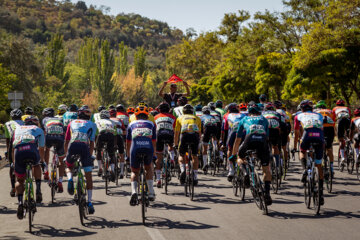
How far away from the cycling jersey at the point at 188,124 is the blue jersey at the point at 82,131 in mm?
2531

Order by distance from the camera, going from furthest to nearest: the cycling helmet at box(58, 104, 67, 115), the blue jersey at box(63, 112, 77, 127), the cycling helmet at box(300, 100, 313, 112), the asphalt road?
the cycling helmet at box(58, 104, 67, 115) < the blue jersey at box(63, 112, 77, 127) < the cycling helmet at box(300, 100, 313, 112) < the asphalt road

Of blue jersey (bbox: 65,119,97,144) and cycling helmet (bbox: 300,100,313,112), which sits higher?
cycling helmet (bbox: 300,100,313,112)

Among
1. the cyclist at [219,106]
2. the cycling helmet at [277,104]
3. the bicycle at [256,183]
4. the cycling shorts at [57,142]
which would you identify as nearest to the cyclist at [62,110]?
the cycling shorts at [57,142]

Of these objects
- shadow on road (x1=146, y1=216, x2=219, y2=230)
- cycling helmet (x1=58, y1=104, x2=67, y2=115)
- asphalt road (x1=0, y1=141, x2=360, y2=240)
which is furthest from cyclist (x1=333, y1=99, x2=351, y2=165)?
cycling helmet (x1=58, y1=104, x2=67, y2=115)

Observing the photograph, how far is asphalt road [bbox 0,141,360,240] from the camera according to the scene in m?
7.72

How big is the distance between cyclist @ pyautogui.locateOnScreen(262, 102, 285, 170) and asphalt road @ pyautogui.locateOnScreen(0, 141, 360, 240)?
997 mm

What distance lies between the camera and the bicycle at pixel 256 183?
9117 millimetres

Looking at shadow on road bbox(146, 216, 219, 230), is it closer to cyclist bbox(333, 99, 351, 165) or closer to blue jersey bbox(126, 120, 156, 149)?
blue jersey bbox(126, 120, 156, 149)

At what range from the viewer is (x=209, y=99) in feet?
233

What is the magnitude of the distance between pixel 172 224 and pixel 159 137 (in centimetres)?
419

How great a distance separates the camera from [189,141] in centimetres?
1130

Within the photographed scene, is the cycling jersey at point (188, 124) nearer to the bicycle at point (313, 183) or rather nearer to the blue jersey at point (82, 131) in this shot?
the blue jersey at point (82, 131)

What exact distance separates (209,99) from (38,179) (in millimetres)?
61615

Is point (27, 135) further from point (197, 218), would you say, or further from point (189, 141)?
point (189, 141)
